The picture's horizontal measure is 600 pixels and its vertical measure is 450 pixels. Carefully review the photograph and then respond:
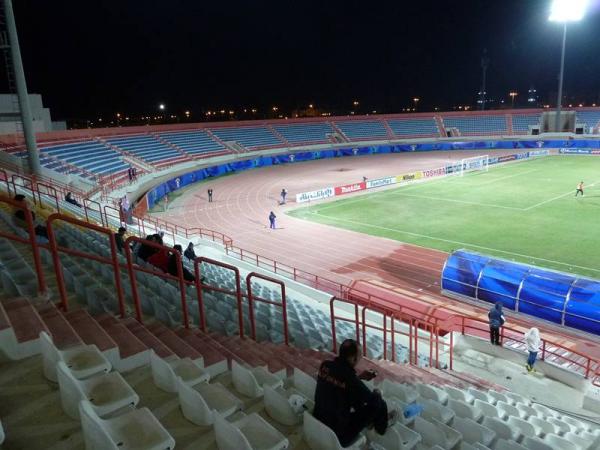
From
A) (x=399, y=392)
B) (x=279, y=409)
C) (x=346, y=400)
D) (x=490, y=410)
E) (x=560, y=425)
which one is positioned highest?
(x=346, y=400)

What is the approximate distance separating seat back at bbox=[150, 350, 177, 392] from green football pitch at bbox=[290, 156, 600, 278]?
65.4 ft

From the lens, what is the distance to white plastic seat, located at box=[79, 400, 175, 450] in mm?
2902

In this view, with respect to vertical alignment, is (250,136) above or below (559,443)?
above

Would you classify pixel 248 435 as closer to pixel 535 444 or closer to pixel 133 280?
pixel 133 280

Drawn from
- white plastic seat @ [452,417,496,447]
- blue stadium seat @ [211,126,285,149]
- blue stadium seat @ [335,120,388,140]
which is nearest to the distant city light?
blue stadium seat @ [335,120,388,140]

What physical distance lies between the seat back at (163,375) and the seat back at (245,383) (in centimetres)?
79

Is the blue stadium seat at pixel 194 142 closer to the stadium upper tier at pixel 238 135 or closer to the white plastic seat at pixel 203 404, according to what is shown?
the stadium upper tier at pixel 238 135

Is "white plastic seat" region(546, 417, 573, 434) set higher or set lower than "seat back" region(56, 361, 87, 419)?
lower

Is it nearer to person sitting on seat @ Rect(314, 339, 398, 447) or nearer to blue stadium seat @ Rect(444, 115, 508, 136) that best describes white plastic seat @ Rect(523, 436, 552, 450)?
person sitting on seat @ Rect(314, 339, 398, 447)

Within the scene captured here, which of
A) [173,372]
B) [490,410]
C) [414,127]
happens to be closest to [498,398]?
[490,410]

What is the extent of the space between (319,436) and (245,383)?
3.93 ft

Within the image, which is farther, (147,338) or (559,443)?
(559,443)

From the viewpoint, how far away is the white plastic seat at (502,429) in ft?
19.9

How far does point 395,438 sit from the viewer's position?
177 inches
